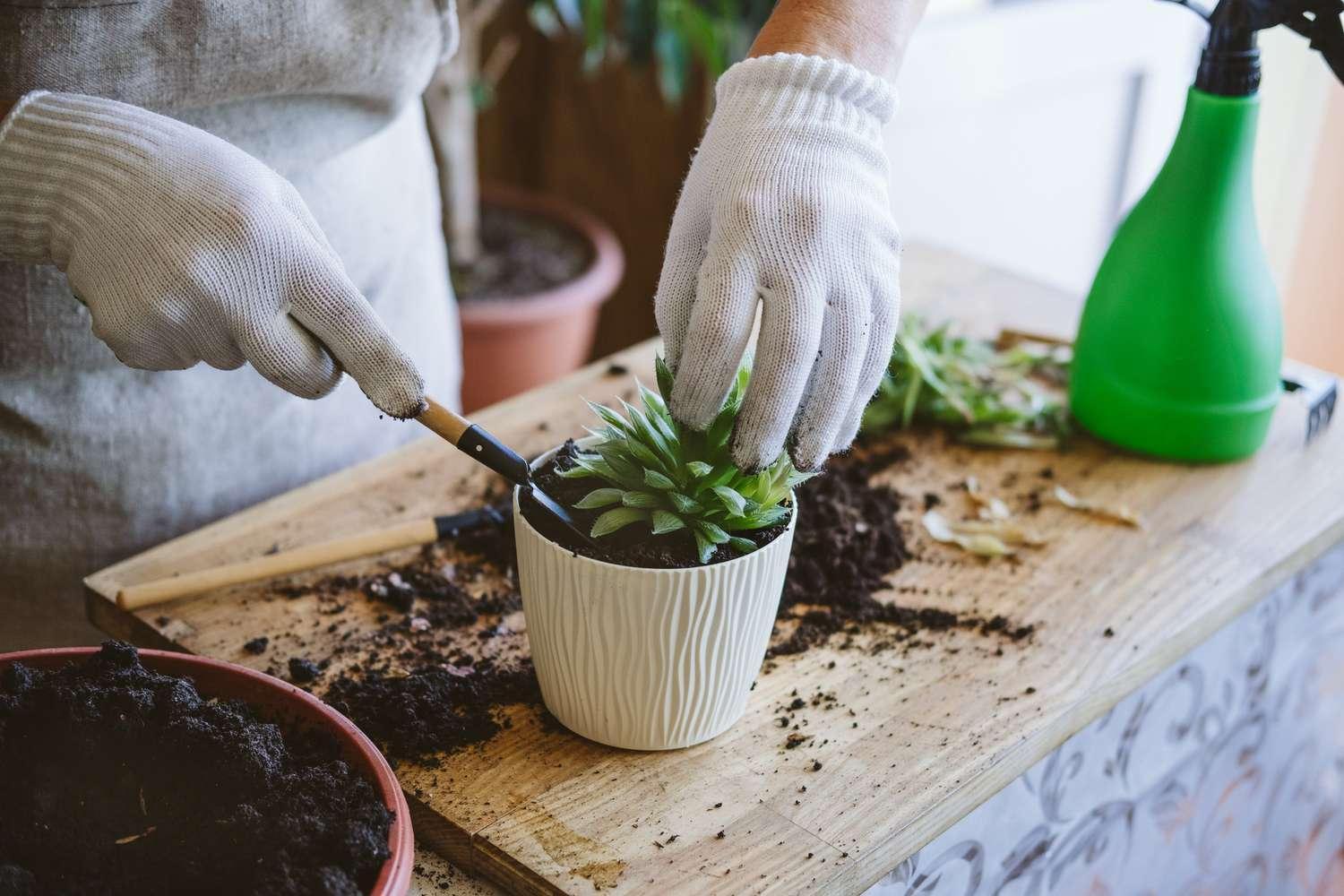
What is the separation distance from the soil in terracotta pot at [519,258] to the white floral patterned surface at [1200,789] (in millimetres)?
1468

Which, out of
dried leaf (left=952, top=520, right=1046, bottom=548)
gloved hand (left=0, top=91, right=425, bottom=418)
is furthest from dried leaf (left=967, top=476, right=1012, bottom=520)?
gloved hand (left=0, top=91, right=425, bottom=418)

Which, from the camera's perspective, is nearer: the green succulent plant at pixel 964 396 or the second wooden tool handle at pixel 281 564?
the second wooden tool handle at pixel 281 564

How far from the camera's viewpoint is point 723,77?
96cm

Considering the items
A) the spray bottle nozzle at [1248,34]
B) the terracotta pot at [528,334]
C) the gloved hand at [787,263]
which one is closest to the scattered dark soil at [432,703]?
the gloved hand at [787,263]

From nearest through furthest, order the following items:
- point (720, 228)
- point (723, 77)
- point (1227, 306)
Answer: point (720, 228)
point (723, 77)
point (1227, 306)

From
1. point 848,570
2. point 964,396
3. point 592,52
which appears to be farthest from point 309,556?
point 592,52

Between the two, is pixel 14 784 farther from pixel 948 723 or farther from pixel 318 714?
pixel 948 723

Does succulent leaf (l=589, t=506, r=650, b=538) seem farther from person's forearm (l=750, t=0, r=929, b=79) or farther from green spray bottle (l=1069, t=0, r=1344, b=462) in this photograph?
green spray bottle (l=1069, t=0, r=1344, b=462)

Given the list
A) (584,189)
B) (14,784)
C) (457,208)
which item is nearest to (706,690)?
(14,784)

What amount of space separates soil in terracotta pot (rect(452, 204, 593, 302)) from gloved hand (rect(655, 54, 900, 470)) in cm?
146

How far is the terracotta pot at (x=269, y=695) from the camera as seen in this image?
76 centimetres

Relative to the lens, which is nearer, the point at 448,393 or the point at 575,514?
the point at 575,514

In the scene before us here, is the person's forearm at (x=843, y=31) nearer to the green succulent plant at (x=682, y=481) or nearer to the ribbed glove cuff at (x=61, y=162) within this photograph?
the green succulent plant at (x=682, y=481)

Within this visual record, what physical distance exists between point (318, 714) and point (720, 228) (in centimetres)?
40
